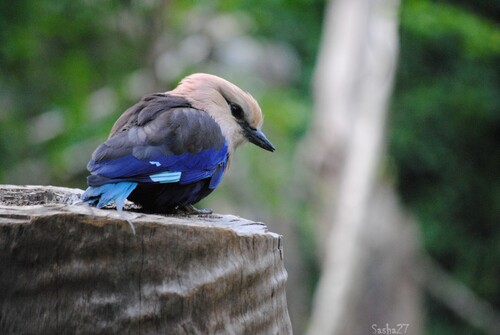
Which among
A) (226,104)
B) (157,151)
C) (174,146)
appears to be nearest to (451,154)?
(226,104)

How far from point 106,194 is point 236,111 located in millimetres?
1096

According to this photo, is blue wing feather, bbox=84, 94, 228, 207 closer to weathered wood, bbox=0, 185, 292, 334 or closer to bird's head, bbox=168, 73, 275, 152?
bird's head, bbox=168, 73, 275, 152

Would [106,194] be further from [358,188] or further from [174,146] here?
[358,188]

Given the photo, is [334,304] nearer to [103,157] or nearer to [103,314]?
[103,157]

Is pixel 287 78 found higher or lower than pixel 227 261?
lower

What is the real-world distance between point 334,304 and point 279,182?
1.58 meters

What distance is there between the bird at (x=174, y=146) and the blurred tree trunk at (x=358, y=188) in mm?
5615

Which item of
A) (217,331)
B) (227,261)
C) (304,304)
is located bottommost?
(304,304)

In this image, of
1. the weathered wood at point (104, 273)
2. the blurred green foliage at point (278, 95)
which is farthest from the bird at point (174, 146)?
the blurred green foliage at point (278, 95)

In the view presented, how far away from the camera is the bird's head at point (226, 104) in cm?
399

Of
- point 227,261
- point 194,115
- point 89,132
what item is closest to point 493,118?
point 89,132

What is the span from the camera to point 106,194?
10.5 feet

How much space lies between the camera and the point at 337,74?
10.4 metres

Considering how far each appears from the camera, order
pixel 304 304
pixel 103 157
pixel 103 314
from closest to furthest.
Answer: pixel 103 314
pixel 103 157
pixel 304 304
